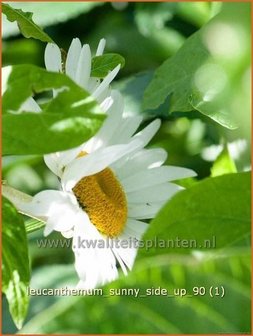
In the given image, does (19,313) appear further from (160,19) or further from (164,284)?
(160,19)

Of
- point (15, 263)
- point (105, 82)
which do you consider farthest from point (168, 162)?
point (15, 263)

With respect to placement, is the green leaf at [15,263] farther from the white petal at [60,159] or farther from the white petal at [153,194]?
the white petal at [153,194]

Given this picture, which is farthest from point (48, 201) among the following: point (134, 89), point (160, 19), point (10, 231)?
point (160, 19)

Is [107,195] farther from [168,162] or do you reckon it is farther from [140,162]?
[168,162]

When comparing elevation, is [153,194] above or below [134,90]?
above

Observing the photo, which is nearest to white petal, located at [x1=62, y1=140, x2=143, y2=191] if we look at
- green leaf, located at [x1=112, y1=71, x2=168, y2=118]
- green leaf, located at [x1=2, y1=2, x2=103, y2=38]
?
green leaf, located at [x1=112, y1=71, x2=168, y2=118]

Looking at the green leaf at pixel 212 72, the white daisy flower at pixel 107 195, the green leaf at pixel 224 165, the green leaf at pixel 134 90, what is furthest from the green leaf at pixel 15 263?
the green leaf at pixel 134 90
